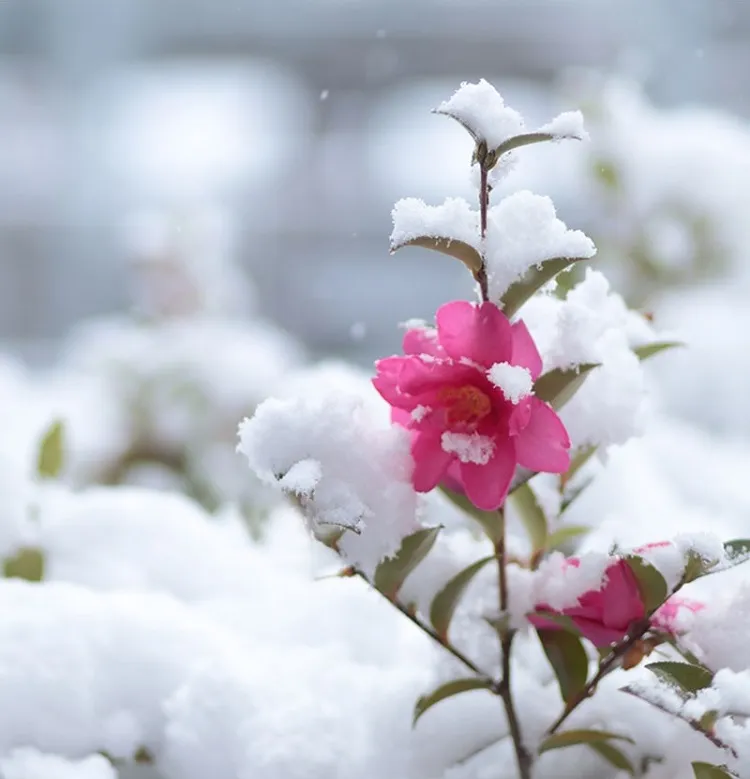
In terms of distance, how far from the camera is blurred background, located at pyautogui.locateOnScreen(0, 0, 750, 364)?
6.98ft

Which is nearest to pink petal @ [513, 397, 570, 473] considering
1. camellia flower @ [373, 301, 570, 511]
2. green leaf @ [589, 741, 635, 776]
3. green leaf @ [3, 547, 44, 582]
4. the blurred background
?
camellia flower @ [373, 301, 570, 511]

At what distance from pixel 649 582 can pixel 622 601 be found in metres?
0.01

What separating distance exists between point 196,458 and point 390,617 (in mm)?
412

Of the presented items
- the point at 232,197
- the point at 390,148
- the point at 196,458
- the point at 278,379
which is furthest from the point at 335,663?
the point at 232,197

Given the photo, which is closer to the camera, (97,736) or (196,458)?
(97,736)

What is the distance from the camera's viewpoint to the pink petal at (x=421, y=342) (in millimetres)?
288

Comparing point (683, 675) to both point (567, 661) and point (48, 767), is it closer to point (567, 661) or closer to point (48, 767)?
point (567, 661)

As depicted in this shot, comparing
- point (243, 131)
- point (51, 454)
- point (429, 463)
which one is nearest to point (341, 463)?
point (429, 463)

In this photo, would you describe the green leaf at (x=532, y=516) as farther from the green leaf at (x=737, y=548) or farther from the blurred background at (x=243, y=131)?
the blurred background at (x=243, y=131)

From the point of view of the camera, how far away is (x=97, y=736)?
35 centimetres

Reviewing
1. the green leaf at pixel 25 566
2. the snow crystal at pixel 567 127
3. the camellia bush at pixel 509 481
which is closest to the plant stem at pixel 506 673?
the camellia bush at pixel 509 481

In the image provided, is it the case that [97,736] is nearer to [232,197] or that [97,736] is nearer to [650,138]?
[650,138]

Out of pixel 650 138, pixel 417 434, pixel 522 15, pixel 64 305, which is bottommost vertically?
pixel 64 305

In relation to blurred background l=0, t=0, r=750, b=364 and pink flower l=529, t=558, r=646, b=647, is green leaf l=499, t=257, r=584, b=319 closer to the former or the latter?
pink flower l=529, t=558, r=646, b=647
